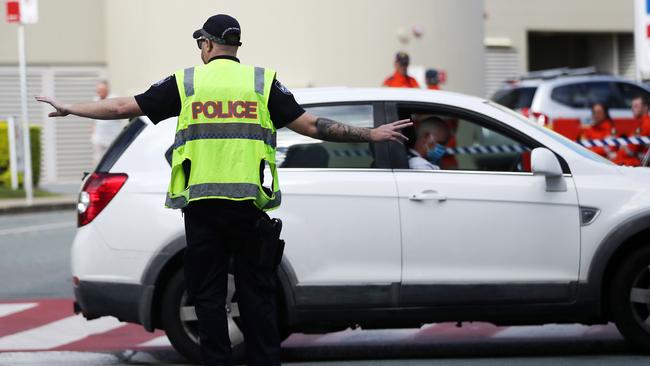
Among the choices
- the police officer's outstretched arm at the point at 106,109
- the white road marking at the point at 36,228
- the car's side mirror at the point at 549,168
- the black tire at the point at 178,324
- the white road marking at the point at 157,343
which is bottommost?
the white road marking at the point at 36,228

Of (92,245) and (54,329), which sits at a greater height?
(92,245)

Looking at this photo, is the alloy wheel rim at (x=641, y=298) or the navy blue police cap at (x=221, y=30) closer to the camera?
the navy blue police cap at (x=221, y=30)

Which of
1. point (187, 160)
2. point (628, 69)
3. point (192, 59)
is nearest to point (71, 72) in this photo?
point (192, 59)

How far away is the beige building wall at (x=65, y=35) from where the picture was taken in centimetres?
2888

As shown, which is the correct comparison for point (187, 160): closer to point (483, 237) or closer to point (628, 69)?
point (483, 237)

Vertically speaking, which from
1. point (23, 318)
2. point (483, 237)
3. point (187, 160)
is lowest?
point (23, 318)

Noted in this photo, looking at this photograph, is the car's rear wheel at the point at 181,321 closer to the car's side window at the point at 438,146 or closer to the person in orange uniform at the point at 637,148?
the car's side window at the point at 438,146

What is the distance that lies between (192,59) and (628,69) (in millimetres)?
15225

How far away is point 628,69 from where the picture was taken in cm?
3709

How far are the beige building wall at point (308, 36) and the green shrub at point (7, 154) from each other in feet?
9.13

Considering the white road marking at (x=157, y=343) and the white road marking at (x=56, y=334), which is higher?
the white road marking at (x=157, y=343)

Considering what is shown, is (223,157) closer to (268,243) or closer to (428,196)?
(268,243)

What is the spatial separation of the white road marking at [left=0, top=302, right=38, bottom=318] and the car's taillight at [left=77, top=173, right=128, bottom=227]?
9.40 ft

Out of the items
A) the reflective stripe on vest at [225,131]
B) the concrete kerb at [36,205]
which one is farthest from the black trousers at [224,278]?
the concrete kerb at [36,205]
